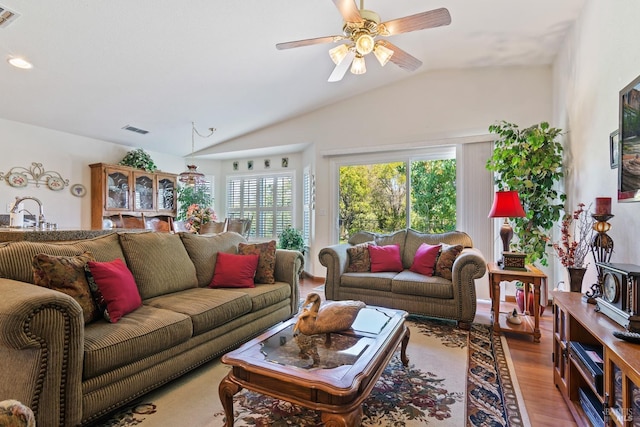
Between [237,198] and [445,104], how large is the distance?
4503 mm

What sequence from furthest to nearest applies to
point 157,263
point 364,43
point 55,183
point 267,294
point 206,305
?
point 55,183 < point 267,294 < point 157,263 < point 364,43 < point 206,305

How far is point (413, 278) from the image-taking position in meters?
3.22

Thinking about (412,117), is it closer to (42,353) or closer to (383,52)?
(383,52)

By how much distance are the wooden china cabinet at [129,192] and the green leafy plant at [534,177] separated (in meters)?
5.38

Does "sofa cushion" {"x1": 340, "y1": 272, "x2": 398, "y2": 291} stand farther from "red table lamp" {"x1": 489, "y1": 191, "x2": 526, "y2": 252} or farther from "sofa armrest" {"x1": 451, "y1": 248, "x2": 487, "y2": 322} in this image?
"red table lamp" {"x1": 489, "y1": 191, "x2": 526, "y2": 252}

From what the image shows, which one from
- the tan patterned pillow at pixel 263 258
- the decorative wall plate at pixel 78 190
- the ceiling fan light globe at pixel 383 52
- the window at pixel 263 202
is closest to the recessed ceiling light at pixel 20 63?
the decorative wall plate at pixel 78 190

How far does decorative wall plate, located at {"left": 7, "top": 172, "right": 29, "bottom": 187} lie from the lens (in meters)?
4.13

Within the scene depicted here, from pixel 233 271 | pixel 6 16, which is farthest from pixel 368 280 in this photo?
pixel 6 16

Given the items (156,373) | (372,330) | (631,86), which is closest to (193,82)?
(156,373)

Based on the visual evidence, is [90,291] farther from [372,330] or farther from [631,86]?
[631,86]

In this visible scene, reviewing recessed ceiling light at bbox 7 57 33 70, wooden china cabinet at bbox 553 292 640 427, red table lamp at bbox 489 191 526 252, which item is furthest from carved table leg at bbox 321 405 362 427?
recessed ceiling light at bbox 7 57 33 70

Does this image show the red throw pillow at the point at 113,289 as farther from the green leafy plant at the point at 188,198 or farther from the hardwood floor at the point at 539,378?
the green leafy plant at the point at 188,198

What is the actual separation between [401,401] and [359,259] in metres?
1.90

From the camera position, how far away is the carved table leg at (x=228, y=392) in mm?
1476
